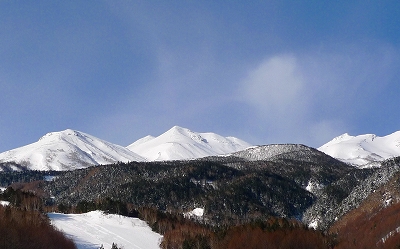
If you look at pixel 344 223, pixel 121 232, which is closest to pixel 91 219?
pixel 121 232

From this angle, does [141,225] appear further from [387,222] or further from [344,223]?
[344,223]

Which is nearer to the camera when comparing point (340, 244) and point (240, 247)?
point (240, 247)

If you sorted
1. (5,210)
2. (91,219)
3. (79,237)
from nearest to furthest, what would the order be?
(5,210), (79,237), (91,219)

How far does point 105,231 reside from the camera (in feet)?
438

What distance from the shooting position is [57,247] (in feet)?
325

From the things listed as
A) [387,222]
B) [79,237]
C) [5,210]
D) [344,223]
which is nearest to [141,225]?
[79,237]

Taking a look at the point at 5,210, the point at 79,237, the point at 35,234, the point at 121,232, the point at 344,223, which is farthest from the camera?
the point at 344,223

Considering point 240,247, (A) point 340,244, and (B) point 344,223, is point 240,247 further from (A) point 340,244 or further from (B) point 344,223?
(B) point 344,223

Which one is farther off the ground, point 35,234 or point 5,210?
point 5,210

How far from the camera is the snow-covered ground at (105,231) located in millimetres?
122562

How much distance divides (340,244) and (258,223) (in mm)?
26933

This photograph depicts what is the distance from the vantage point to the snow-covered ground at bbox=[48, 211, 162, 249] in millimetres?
122562

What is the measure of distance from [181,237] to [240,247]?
19662mm

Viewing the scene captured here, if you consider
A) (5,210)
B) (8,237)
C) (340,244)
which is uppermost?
(5,210)
